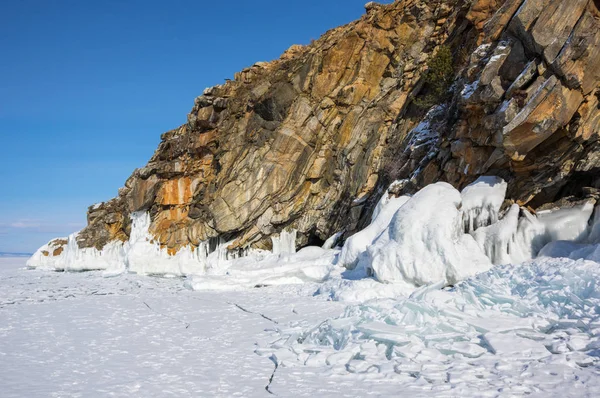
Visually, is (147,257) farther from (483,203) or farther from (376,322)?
(376,322)

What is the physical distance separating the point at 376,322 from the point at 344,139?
68.4ft

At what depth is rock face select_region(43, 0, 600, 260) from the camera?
1562cm

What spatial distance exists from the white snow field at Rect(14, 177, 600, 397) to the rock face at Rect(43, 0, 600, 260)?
228 centimetres

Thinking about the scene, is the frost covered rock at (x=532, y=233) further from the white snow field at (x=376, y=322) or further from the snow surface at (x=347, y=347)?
the snow surface at (x=347, y=347)

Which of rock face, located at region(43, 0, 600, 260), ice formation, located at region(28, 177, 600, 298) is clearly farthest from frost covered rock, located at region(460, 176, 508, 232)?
rock face, located at region(43, 0, 600, 260)

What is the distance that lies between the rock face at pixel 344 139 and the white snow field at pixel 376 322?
2.28 meters

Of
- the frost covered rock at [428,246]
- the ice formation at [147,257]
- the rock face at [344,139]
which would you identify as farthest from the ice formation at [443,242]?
the ice formation at [147,257]

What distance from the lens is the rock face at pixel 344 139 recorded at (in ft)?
51.2

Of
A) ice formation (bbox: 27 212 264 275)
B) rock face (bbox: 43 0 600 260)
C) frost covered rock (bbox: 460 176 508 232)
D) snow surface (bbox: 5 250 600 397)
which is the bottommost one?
snow surface (bbox: 5 250 600 397)

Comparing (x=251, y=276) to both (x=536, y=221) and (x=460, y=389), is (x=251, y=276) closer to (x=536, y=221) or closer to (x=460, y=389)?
(x=536, y=221)

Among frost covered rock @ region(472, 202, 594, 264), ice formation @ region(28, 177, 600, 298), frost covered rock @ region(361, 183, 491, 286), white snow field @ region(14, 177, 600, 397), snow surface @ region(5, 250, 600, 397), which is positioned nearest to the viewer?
snow surface @ region(5, 250, 600, 397)

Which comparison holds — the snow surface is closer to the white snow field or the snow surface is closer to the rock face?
the white snow field

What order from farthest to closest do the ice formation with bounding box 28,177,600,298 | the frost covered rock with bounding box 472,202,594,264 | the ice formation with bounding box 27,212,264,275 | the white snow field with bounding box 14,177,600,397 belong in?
1. the ice formation with bounding box 27,212,264,275
2. the ice formation with bounding box 28,177,600,298
3. the frost covered rock with bounding box 472,202,594,264
4. the white snow field with bounding box 14,177,600,397

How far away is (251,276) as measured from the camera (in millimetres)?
20172
